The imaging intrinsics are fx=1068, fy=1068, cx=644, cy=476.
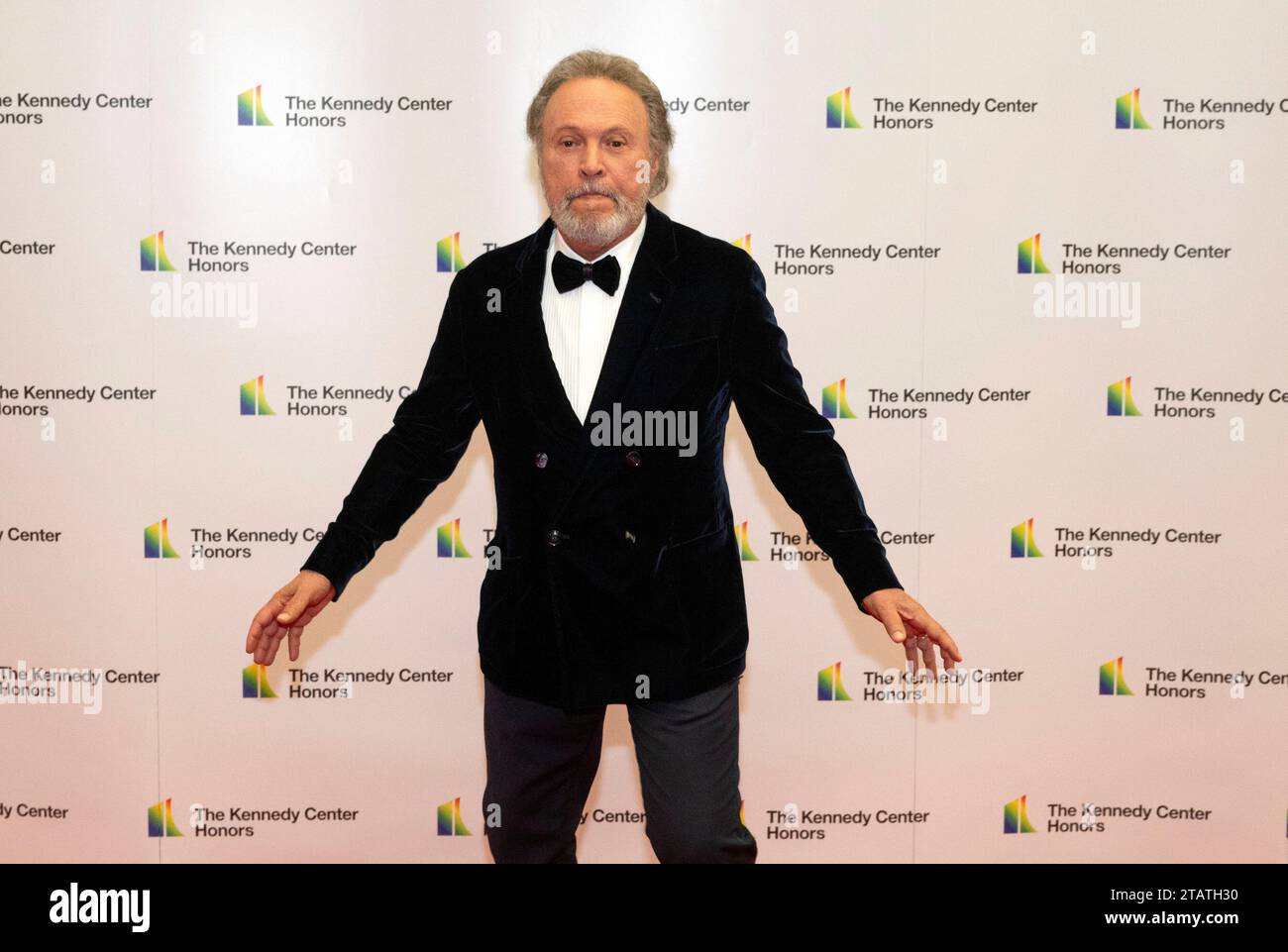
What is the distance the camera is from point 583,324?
7.31 ft

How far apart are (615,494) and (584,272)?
0.47 meters

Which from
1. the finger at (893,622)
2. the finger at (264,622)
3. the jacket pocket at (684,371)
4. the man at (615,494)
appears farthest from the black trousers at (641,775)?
the jacket pocket at (684,371)

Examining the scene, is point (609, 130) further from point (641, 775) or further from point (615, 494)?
point (641, 775)

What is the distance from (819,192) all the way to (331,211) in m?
1.45

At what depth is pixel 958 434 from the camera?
3.25 m

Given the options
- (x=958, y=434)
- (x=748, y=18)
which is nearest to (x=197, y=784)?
(x=958, y=434)

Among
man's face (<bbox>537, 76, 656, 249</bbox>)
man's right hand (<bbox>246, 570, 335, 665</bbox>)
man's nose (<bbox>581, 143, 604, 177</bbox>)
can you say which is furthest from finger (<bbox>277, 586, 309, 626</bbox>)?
man's nose (<bbox>581, 143, 604, 177</bbox>)

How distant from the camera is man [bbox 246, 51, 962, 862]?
214 cm

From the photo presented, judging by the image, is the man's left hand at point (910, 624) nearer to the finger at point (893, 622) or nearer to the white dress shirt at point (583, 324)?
the finger at point (893, 622)

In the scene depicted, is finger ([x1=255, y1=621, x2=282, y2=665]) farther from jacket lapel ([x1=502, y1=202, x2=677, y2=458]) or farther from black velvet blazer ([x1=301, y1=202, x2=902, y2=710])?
jacket lapel ([x1=502, y1=202, x2=677, y2=458])

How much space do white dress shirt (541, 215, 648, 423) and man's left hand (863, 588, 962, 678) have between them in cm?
69

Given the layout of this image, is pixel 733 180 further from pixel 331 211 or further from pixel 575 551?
pixel 575 551

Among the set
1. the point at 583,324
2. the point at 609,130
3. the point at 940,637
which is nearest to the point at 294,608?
the point at 583,324

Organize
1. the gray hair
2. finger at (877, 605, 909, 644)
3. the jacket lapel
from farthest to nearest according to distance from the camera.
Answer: the gray hair, the jacket lapel, finger at (877, 605, 909, 644)
